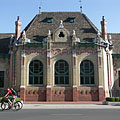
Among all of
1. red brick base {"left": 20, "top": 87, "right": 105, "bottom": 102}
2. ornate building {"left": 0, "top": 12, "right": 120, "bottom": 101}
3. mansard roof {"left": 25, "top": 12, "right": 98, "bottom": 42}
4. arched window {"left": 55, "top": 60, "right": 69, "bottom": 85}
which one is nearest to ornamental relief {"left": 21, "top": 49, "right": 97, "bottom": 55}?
ornate building {"left": 0, "top": 12, "right": 120, "bottom": 101}

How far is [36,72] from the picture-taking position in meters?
28.2

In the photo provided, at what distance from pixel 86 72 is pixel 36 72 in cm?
763

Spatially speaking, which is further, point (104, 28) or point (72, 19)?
point (72, 19)

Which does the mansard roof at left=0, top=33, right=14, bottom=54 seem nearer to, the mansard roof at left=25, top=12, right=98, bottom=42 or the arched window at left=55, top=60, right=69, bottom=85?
the mansard roof at left=25, top=12, right=98, bottom=42

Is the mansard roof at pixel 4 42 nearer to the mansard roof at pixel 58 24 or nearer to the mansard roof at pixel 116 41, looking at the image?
the mansard roof at pixel 58 24

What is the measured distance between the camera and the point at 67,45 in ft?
93.0

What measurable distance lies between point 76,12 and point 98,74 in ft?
44.4

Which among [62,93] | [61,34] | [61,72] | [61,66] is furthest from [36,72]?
[61,34]

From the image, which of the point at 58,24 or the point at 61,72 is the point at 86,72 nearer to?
the point at 61,72

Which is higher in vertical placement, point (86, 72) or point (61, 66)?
point (61, 66)

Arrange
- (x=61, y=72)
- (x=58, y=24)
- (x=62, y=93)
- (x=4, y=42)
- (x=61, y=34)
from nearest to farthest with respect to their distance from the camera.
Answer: (x=62, y=93)
(x=61, y=72)
(x=61, y=34)
(x=58, y=24)
(x=4, y=42)

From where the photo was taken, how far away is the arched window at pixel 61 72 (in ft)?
91.8
